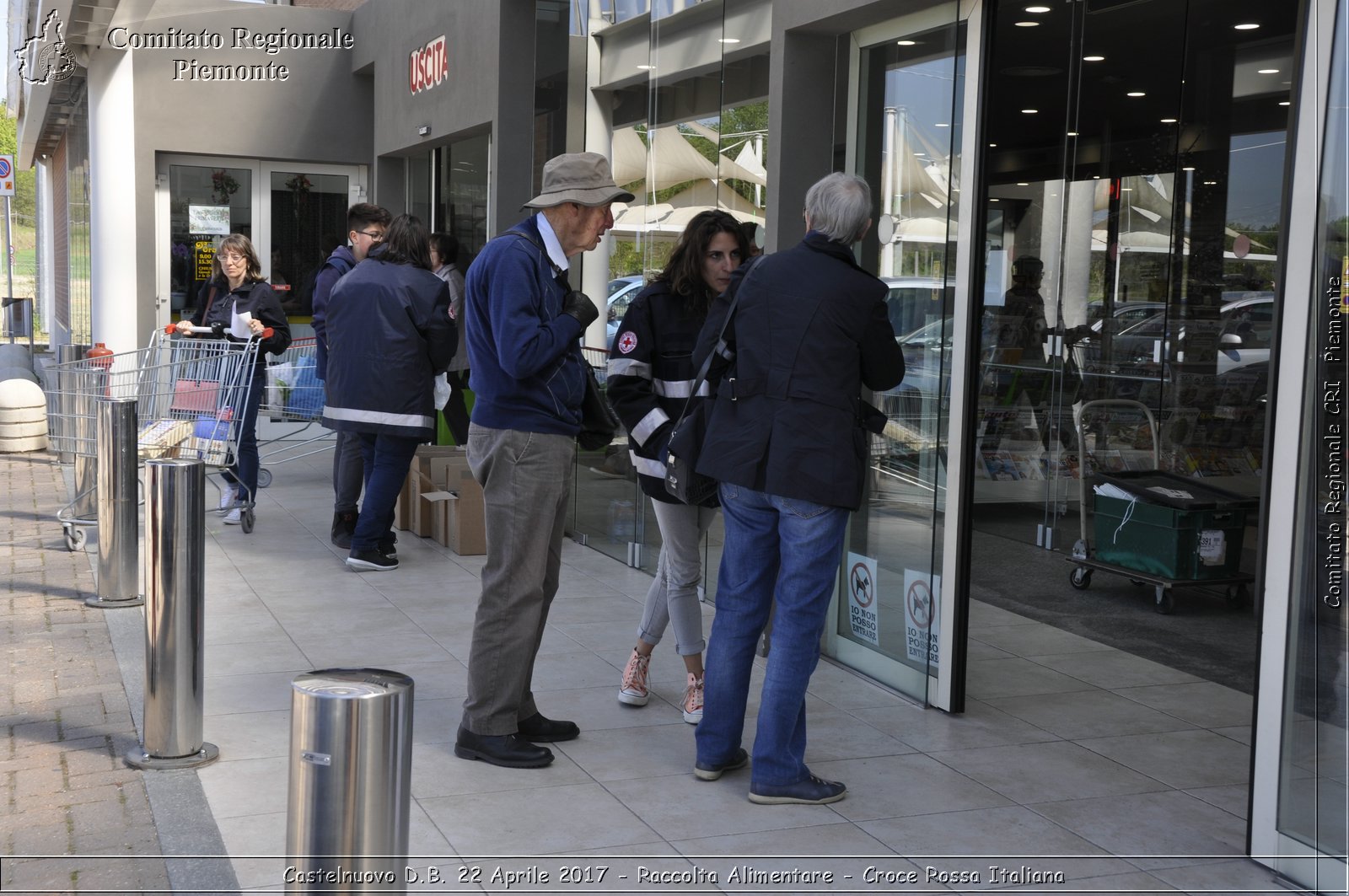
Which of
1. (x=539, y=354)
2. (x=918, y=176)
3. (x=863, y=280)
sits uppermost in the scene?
(x=918, y=176)

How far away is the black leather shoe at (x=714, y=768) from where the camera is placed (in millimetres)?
4402

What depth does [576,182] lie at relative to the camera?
447cm

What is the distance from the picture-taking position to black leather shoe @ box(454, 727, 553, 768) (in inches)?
176

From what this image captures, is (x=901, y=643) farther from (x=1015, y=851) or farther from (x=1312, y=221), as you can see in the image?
(x=1312, y=221)

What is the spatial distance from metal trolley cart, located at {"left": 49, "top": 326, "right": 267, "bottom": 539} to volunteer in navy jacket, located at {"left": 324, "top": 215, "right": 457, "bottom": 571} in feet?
3.04

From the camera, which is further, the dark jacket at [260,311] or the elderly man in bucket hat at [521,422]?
the dark jacket at [260,311]

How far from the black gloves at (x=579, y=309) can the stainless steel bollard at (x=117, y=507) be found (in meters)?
3.47

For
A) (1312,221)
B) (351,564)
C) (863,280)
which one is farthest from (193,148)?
(1312,221)

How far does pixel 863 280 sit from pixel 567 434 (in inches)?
45.2

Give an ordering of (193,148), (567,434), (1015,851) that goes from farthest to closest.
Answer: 1. (193,148)
2. (567,434)
3. (1015,851)

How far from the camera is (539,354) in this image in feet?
14.0

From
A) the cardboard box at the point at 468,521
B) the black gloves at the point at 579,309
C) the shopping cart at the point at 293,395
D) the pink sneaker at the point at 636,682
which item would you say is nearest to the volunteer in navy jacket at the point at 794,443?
the black gloves at the point at 579,309

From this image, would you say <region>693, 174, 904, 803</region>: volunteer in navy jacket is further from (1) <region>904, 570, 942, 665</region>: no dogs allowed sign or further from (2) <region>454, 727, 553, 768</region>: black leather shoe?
(1) <region>904, 570, 942, 665</region>: no dogs allowed sign

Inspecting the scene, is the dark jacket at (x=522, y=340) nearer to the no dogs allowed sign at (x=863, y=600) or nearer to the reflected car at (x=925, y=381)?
the reflected car at (x=925, y=381)
